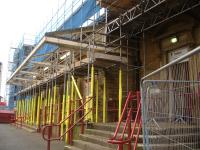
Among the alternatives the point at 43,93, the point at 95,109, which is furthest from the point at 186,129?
the point at 43,93

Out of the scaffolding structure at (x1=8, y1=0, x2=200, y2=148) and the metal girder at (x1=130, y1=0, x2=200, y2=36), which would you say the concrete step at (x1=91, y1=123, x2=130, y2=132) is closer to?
the scaffolding structure at (x1=8, y1=0, x2=200, y2=148)

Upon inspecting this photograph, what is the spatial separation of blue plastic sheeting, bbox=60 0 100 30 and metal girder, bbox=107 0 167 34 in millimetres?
2213

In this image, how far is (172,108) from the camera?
4.99m

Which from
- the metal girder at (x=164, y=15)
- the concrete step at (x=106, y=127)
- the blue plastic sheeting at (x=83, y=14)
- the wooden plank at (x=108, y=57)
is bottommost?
the concrete step at (x=106, y=127)

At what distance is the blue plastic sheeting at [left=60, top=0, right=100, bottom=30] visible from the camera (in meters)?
13.5

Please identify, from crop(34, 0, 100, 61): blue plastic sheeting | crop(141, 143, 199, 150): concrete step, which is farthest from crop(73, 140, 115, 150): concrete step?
crop(34, 0, 100, 61): blue plastic sheeting

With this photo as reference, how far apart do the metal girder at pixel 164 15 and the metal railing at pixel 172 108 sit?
402cm

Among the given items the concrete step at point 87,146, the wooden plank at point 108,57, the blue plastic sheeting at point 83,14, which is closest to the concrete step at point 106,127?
the concrete step at point 87,146

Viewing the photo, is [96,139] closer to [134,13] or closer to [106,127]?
[106,127]

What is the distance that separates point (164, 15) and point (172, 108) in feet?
17.3

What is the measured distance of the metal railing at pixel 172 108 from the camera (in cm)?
478

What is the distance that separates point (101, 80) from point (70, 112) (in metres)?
1.96

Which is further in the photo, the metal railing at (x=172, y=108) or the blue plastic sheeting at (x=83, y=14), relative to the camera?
the blue plastic sheeting at (x=83, y=14)

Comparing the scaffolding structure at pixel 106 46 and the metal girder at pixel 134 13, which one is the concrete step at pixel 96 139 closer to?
the scaffolding structure at pixel 106 46
